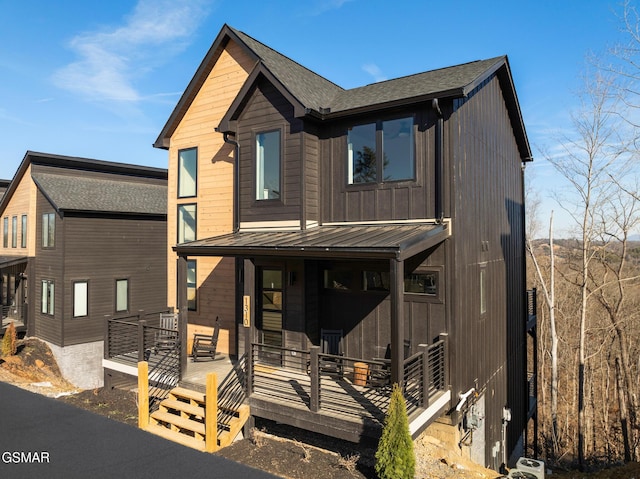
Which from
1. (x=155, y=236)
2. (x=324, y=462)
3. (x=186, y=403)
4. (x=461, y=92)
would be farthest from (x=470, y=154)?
(x=155, y=236)

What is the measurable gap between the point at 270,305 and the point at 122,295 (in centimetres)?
→ 1286

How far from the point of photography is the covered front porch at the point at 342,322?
7.31 metres

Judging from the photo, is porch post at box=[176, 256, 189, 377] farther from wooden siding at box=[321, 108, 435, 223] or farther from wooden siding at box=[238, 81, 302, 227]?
wooden siding at box=[321, 108, 435, 223]

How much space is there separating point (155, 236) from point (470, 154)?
56.0 ft

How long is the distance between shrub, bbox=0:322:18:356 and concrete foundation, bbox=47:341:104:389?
54.2 inches

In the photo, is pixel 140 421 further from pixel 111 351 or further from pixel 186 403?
pixel 111 351

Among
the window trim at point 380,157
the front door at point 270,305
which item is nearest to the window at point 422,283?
the window trim at point 380,157

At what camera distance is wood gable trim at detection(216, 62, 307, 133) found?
9.91 m

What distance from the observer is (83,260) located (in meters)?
19.4

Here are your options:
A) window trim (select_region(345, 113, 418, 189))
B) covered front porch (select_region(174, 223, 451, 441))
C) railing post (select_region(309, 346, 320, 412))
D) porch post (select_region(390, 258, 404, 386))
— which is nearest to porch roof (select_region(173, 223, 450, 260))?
covered front porch (select_region(174, 223, 451, 441))

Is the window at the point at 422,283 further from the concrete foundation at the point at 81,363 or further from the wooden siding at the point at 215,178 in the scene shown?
the concrete foundation at the point at 81,363

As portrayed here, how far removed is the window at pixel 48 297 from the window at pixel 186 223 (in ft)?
32.4

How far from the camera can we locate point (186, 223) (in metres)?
13.9

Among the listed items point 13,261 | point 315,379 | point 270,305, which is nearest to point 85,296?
point 13,261
